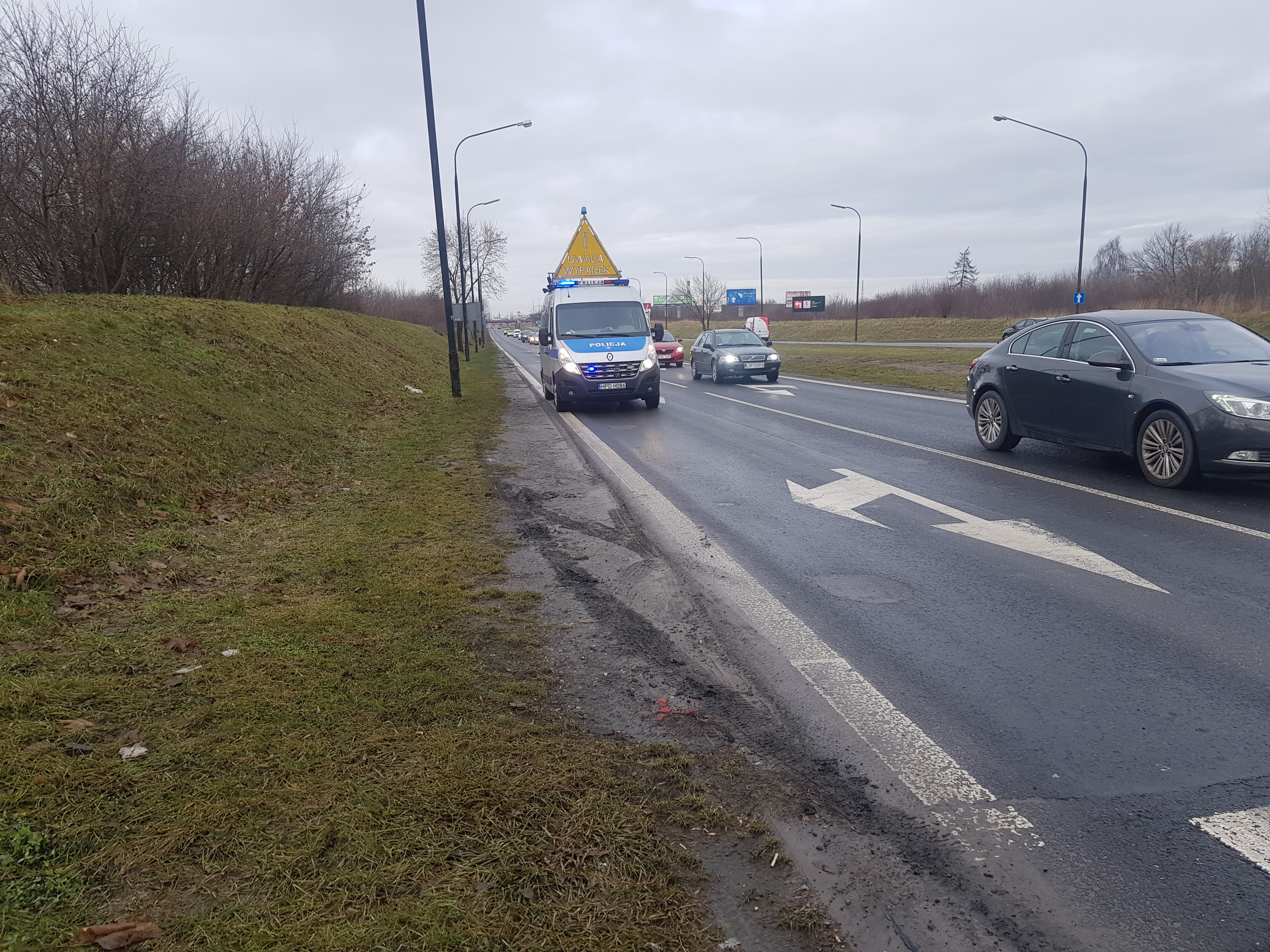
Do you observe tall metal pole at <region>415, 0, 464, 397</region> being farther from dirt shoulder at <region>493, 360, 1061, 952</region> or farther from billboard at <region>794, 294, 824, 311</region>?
billboard at <region>794, 294, 824, 311</region>

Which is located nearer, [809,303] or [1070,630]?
[1070,630]

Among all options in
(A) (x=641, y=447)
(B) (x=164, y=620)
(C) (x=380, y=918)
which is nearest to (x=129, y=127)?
(A) (x=641, y=447)

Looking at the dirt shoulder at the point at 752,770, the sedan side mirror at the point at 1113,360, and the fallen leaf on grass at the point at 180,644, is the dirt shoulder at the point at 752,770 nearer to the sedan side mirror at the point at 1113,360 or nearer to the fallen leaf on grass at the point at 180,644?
the fallen leaf on grass at the point at 180,644

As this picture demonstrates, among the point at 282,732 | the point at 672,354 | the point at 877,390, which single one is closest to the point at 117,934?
the point at 282,732

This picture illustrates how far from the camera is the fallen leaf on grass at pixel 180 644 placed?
4430mm

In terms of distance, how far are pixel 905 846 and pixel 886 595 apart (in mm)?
2786

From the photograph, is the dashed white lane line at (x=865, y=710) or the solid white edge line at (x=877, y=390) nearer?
the dashed white lane line at (x=865, y=710)

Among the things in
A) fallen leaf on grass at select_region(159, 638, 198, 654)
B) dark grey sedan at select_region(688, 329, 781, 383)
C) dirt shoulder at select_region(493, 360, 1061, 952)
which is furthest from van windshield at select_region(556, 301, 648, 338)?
fallen leaf on grass at select_region(159, 638, 198, 654)

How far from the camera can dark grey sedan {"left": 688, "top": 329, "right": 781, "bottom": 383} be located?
25.1 meters

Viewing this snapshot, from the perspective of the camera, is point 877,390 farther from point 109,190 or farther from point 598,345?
point 109,190

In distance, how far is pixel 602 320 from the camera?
1859 centimetres

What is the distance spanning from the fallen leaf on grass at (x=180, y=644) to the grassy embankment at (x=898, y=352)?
18.5 meters

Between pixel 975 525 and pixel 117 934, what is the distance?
21.5 ft

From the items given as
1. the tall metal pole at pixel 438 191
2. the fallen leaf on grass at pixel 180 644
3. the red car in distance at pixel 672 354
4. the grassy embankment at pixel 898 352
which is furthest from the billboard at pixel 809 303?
the fallen leaf on grass at pixel 180 644
